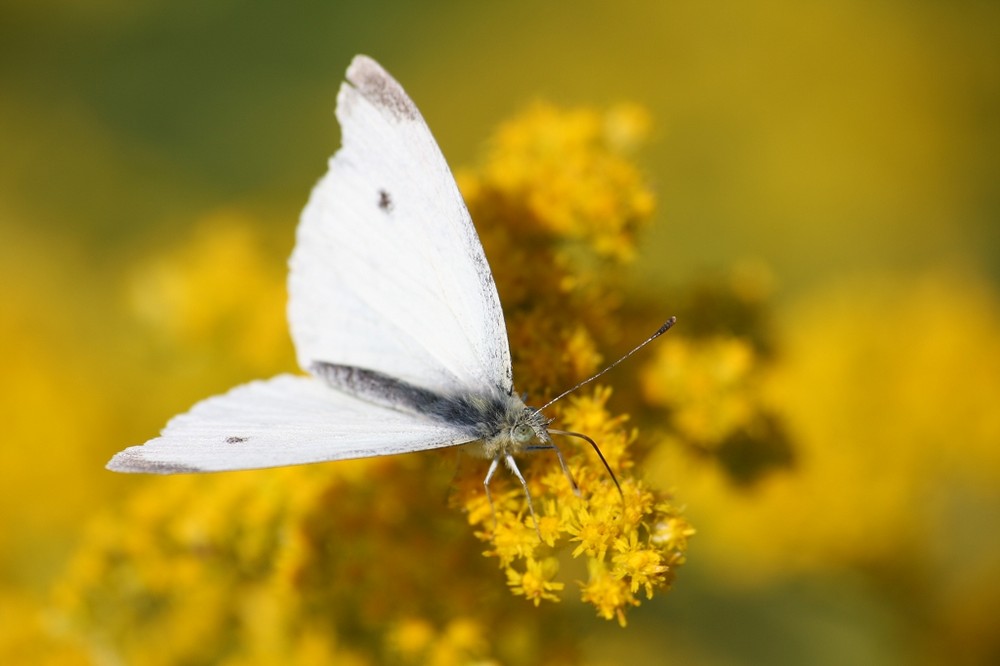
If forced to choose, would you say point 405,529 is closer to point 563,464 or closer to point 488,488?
point 488,488

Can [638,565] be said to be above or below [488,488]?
below

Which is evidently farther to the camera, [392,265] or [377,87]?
[392,265]

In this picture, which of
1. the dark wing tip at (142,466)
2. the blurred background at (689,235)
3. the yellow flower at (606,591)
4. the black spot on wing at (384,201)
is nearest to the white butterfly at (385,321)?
the black spot on wing at (384,201)

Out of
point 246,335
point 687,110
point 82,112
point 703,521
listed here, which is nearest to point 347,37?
point 82,112

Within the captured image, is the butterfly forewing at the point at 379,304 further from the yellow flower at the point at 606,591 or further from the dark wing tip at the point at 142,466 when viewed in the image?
the yellow flower at the point at 606,591

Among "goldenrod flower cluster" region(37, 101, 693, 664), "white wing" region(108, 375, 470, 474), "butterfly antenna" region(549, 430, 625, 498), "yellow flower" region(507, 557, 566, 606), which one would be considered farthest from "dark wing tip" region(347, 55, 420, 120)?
"yellow flower" region(507, 557, 566, 606)

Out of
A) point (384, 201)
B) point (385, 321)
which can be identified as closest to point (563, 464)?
point (385, 321)

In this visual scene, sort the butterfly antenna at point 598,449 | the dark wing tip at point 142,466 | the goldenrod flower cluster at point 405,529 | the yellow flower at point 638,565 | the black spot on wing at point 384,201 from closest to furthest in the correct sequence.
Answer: the dark wing tip at point 142,466 → the yellow flower at point 638,565 → the butterfly antenna at point 598,449 → the black spot on wing at point 384,201 → the goldenrod flower cluster at point 405,529
